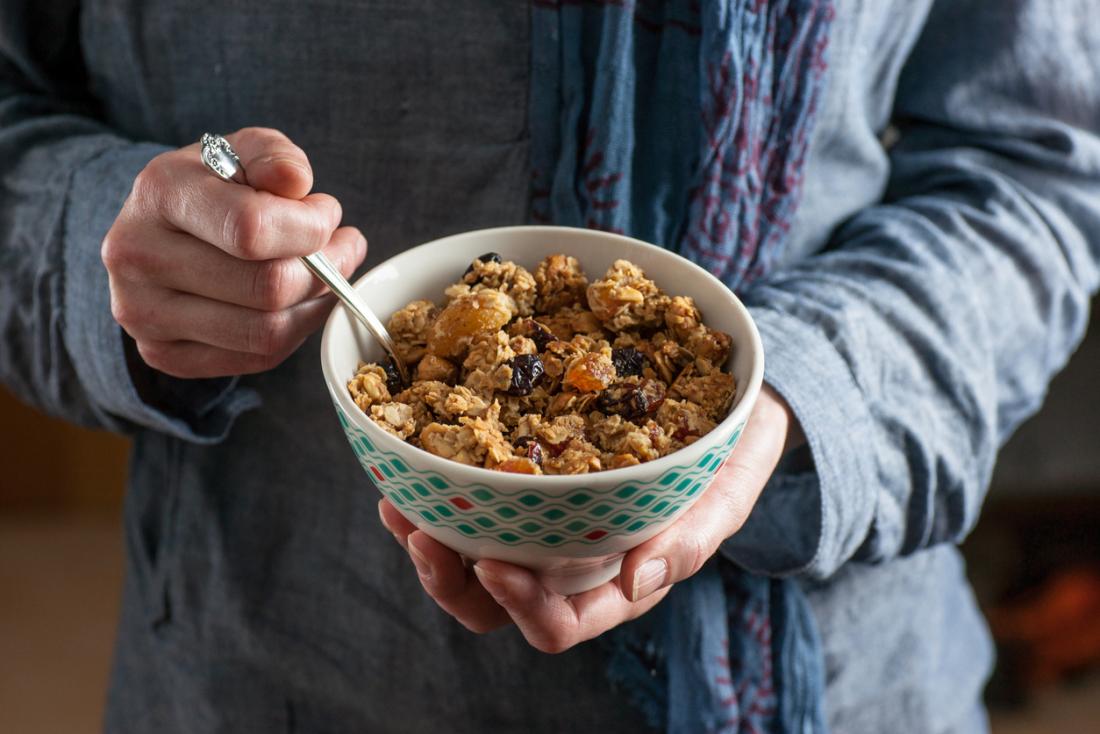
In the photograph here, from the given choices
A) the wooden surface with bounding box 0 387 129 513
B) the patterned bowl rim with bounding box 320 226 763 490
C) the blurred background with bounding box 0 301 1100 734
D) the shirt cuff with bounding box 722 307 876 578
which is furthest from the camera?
the wooden surface with bounding box 0 387 129 513

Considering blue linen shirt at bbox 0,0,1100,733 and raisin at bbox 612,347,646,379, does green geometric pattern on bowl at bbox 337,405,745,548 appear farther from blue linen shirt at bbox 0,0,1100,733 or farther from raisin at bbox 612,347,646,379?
blue linen shirt at bbox 0,0,1100,733

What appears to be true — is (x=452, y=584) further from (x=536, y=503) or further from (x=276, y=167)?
(x=276, y=167)

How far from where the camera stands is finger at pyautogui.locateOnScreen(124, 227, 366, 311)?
0.66 m

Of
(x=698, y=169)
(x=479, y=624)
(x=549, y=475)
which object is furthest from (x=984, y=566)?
(x=549, y=475)

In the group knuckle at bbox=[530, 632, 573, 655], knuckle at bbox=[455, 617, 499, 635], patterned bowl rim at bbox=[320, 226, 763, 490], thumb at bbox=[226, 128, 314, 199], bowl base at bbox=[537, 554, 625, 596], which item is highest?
thumb at bbox=[226, 128, 314, 199]

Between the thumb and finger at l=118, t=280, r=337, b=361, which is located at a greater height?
the thumb

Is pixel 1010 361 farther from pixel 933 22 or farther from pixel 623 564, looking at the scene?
pixel 623 564

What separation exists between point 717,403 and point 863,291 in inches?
11.7

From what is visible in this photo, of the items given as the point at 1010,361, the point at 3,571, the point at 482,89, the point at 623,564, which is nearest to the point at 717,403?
the point at 623,564

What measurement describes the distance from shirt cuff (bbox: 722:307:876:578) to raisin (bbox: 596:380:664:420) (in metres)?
0.16

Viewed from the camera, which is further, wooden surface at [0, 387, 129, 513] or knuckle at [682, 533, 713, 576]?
wooden surface at [0, 387, 129, 513]

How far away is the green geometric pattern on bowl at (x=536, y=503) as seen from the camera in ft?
1.84

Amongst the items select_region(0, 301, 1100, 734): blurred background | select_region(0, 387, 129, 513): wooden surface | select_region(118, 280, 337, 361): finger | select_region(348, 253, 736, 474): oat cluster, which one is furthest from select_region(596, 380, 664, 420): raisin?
select_region(0, 387, 129, 513): wooden surface

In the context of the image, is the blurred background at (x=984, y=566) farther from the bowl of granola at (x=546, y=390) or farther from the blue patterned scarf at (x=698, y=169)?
the bowl of granola at (x=546, y=390)
